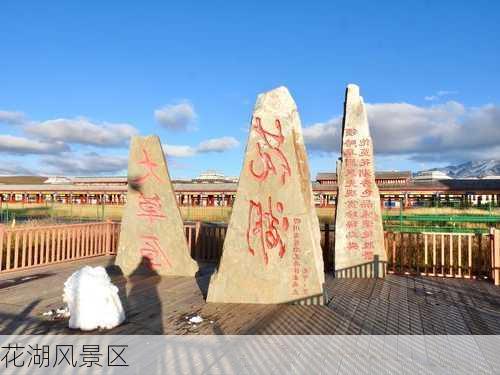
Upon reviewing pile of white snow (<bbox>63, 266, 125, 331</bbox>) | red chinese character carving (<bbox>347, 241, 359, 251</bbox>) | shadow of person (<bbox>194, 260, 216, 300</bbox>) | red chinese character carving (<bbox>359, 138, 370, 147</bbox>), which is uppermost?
red chinese character carving (<bbox>359, 138, 370, 147</bbox>)

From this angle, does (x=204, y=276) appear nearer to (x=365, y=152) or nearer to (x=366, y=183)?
(x=366, y=183)

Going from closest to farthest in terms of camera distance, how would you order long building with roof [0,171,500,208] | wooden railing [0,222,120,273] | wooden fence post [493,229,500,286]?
wooden fence post [493,229,500,286], wooden railing [0,222,120,273], long building with roof [0,171,500,208]

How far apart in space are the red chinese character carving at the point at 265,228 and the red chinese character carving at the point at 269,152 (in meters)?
0.48

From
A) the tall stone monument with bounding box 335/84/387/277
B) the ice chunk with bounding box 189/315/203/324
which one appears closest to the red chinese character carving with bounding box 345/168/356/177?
the tall stone monument with bounding box 335/84/387/277

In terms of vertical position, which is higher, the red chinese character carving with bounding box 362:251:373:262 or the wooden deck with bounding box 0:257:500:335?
the red chinese character carving with bounding box 362:251:373:262

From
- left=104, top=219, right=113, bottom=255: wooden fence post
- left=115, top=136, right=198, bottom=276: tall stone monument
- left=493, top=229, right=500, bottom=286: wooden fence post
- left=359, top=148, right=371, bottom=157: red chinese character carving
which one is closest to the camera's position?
left=493, top=229, right=500, bottom=286: wooden fence post

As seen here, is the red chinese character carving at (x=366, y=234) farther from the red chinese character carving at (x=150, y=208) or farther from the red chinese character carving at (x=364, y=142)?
the red chinese character carving at (x=150, y=208)

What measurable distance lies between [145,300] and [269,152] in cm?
326

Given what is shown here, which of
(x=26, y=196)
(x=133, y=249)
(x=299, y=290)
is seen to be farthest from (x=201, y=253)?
(x=26, y=196)

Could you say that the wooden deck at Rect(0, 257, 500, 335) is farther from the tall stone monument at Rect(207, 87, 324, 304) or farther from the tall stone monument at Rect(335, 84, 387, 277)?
the tall stone monument at Rect(335, 84, 387, 277)

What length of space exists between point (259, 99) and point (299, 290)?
10.7ft

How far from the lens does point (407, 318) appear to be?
548 centimetres

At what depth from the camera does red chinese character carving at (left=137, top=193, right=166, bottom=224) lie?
874cm

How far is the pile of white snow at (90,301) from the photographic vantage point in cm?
488
